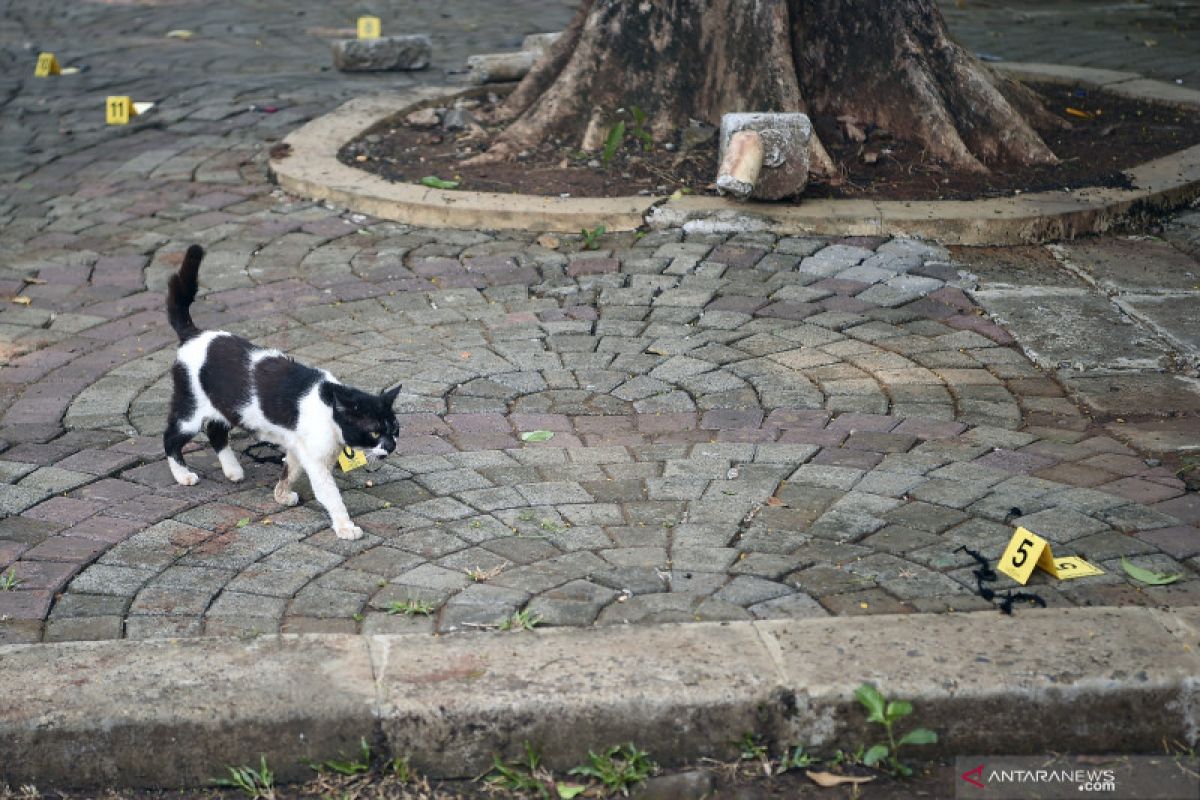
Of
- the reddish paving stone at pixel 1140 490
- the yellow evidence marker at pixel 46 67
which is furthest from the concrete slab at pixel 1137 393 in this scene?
the yellow evidence marker at pixel 46 67

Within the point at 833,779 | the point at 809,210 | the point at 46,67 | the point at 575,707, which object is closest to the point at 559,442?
the point at 575,707

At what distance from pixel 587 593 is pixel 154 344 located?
10.4 feet

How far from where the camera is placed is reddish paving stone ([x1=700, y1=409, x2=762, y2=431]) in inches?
207

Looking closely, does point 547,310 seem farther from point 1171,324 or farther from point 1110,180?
point 1110,180

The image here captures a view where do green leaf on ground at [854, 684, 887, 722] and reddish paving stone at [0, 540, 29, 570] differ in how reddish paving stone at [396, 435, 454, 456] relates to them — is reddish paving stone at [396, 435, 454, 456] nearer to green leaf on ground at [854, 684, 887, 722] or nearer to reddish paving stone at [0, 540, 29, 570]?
reddish paving stone at [0, 540, 29, 570]

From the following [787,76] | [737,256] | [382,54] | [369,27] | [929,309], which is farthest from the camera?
[369,27]

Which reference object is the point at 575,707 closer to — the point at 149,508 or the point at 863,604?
the point at 863,604

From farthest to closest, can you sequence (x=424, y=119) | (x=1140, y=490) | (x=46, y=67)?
(x=46, y=67)
(x=424, y=119)
(x=1140, y=490)

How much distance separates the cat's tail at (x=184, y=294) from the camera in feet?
15.5

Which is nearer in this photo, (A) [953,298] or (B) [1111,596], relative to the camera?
(B) [1111,596]

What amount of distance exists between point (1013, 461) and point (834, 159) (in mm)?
3652

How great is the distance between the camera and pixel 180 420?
183 inches

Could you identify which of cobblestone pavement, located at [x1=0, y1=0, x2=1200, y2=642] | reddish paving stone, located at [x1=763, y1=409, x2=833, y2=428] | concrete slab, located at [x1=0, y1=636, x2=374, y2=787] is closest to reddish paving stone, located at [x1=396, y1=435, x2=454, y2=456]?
cobblestone pavement, located at [x1=0, y1=0, x2=1200, y2=642]

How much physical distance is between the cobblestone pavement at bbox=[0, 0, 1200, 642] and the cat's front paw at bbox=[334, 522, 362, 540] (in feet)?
0.17
